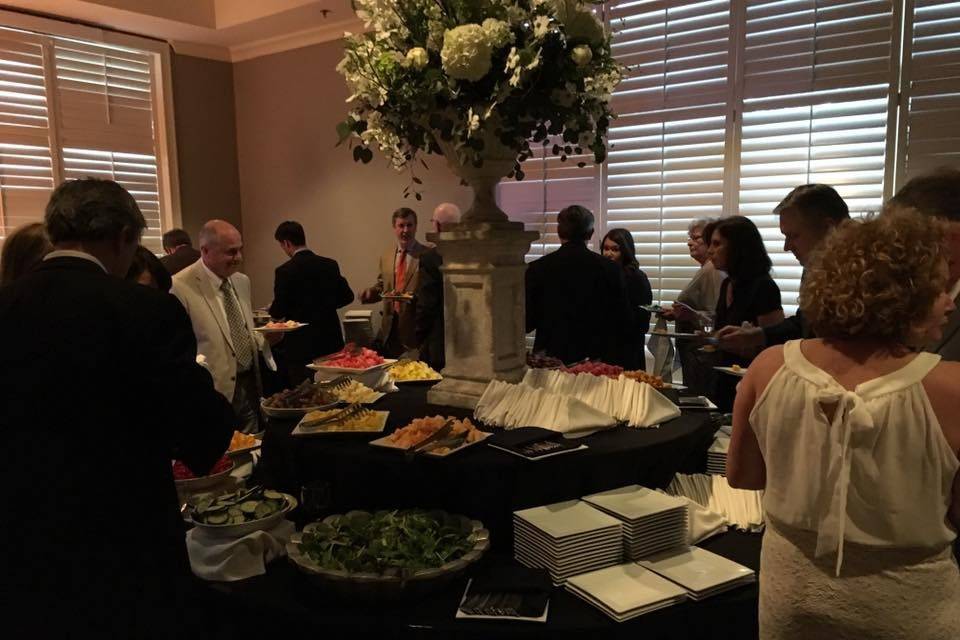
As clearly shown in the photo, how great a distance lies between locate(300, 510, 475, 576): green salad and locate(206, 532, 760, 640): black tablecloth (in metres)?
0.07

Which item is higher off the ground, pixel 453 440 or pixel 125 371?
pixel 125 371

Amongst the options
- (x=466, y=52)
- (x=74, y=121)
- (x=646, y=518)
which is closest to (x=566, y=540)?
(x=646, y=518)

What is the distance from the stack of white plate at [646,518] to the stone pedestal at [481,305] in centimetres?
54

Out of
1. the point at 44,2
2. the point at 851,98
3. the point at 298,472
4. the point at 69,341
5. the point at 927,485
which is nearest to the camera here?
the point at 927,485

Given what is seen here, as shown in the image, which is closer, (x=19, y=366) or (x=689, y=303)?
(x=19, y=366)

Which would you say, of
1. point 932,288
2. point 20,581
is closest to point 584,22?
point 932,288

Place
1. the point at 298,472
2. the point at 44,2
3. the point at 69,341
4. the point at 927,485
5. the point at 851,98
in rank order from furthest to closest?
the point at 44,2
the point at 851,98
the point at 298,472
the point at 69,341
the point at 927,485

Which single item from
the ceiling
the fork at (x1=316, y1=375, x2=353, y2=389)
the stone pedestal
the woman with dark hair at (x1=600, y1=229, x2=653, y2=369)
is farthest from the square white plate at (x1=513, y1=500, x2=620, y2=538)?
the ceiling

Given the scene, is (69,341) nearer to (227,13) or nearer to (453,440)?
(453,440)

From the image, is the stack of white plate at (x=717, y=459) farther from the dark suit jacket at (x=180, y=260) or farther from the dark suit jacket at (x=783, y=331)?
the dark suit jacket at (x=180, y=260)

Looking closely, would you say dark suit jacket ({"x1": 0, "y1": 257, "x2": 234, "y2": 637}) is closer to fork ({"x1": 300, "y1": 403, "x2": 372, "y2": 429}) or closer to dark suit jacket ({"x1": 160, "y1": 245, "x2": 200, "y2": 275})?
fork ({"x1": 300, "y1": 403, "x2": 372, "y2": 429})

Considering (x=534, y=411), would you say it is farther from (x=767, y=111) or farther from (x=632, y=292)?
(x=767, y=111)

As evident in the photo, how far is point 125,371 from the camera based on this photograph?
1372 millimetres

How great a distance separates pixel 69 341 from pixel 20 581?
48cm
